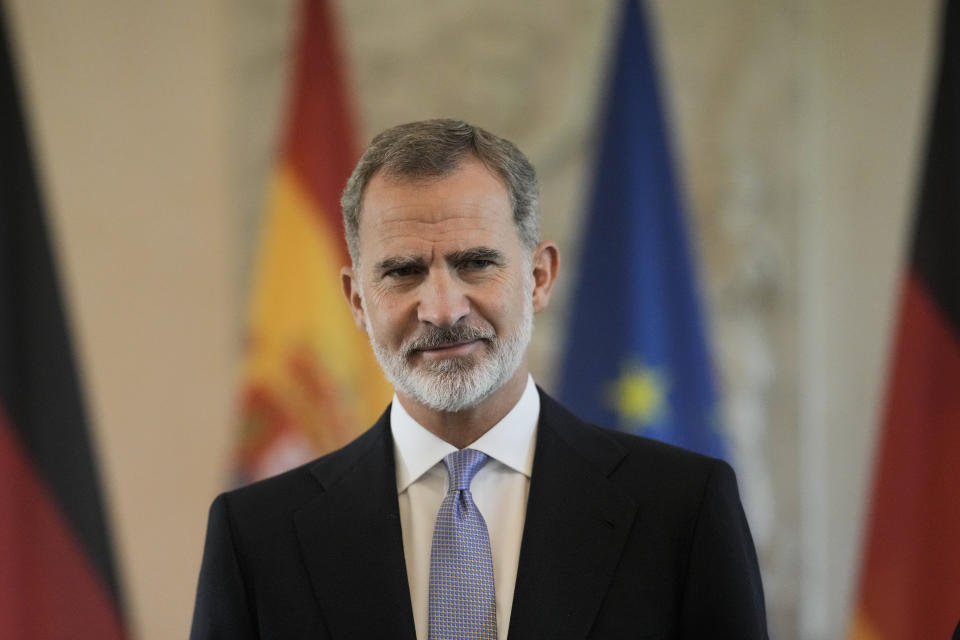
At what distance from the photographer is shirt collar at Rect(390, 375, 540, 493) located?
6.09 ft

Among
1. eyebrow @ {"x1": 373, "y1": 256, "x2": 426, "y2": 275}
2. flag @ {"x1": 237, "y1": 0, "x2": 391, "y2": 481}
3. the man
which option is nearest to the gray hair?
the man

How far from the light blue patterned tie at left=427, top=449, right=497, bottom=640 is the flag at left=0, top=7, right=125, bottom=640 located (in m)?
2.20

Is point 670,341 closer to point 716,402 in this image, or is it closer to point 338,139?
point 716,402

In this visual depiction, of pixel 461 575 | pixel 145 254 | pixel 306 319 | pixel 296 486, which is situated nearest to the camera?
pixel 461 575

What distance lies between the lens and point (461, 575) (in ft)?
5.69

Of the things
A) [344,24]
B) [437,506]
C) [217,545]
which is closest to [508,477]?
[437,506]

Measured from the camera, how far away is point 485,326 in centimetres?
179

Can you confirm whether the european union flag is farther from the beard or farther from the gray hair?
the beard

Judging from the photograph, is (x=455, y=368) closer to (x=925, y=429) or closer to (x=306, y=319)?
(x=306, y=319)

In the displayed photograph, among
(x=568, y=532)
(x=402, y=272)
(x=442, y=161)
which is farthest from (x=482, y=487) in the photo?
(x=442, y=161)

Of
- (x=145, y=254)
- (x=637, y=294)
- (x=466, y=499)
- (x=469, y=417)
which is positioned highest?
(x=145, y=254)

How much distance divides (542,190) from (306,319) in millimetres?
961

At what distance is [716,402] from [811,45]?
1.37 metres

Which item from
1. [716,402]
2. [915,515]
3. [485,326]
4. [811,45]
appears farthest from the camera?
[811,45]
